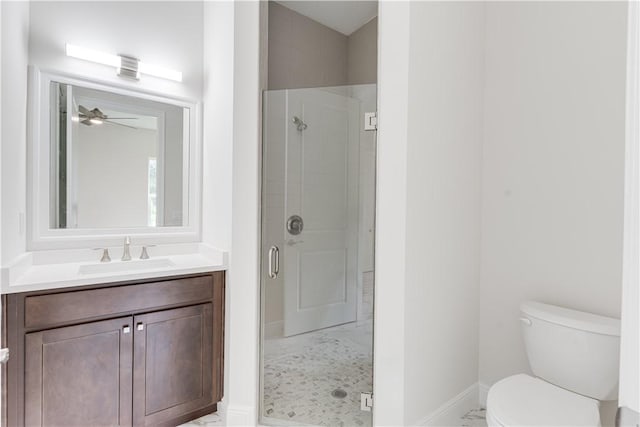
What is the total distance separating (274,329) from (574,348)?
1.43m

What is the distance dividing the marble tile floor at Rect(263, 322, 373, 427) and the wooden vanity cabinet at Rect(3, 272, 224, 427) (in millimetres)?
330

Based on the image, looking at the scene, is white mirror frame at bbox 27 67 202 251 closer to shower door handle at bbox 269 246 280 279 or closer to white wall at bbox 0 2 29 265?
white wall at bbox 0 2 29 265

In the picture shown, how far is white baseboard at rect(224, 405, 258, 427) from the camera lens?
1804 millimetres

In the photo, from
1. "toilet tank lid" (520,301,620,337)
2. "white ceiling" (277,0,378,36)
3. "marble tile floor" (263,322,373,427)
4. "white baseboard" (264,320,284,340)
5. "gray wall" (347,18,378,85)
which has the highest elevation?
"white ceiling" (277,0,378,36)

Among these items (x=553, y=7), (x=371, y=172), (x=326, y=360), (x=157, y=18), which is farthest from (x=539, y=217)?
(x=157, y=18)

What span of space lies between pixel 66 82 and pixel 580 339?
290 centimetres

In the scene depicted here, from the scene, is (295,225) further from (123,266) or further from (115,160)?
(115,160)

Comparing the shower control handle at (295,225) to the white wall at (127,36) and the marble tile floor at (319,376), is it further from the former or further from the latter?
the white wall at (127,36)

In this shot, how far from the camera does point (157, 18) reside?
2262 millimetres

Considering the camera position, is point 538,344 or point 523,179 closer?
point 538,344

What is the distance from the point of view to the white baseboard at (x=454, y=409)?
178cm

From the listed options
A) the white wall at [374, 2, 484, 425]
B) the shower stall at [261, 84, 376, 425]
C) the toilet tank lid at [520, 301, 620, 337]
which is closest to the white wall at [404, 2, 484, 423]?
the white wall at [374, 2, 484, 425]

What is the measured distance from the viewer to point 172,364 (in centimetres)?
181

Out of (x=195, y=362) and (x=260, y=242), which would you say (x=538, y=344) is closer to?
(x=260, y=242)
